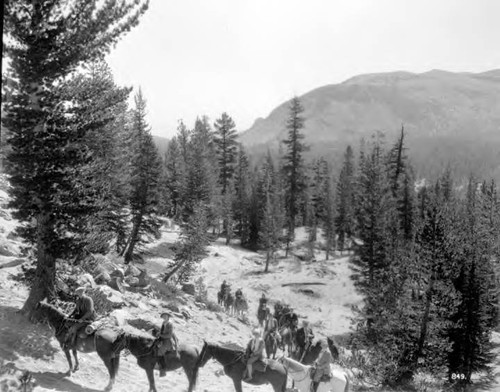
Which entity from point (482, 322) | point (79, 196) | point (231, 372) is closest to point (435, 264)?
point (482, 322)

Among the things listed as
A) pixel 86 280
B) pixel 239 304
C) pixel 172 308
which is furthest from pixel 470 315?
pixel 86 280

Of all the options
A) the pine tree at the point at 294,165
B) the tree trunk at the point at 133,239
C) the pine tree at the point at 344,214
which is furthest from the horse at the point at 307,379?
the pine tree at the point at 344,214

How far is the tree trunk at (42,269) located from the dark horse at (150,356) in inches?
168

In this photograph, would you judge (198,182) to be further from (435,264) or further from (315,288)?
(435,264)

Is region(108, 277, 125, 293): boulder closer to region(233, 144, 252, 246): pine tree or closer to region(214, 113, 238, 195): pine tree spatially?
region(233, 144, 252, 246): pine tree

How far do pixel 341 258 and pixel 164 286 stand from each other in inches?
1445

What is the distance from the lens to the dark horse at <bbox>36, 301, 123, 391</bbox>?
13047mm

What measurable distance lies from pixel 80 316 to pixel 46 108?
6.45 metres

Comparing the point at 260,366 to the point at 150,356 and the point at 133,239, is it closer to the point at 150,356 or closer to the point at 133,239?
the point at 150,356

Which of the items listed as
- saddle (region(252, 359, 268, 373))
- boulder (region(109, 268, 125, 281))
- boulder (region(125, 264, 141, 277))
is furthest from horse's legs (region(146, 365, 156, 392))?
boulder (region(125, 264, 141, 277))

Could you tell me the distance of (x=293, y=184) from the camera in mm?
64812

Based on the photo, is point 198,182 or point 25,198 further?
point 198,182

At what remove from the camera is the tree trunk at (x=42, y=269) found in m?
15.6

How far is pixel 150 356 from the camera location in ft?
43.7
